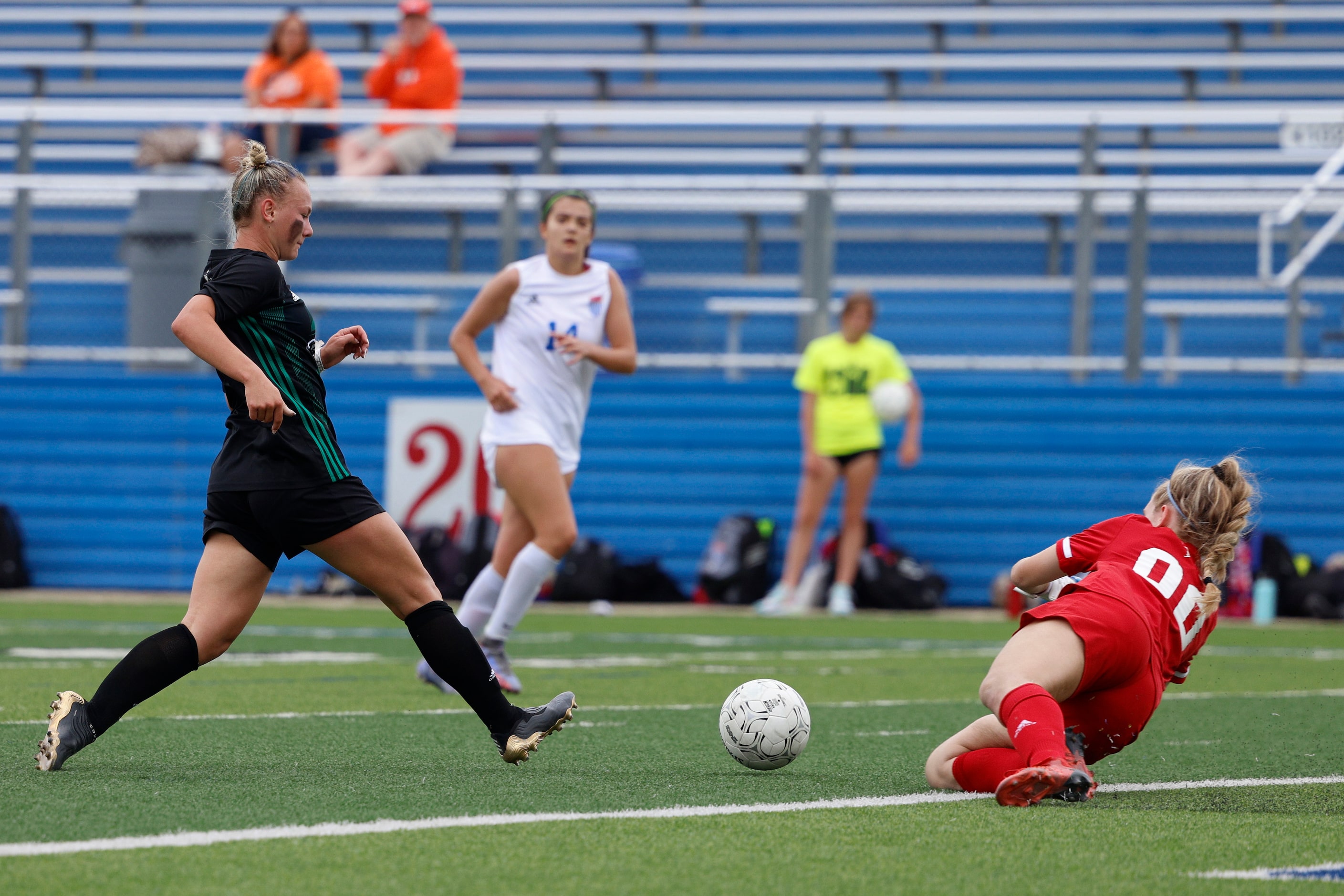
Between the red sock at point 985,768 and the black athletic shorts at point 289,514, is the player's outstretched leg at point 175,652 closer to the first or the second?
the black athletic shorts at point 289,514

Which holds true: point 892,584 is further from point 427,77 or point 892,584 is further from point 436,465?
point 427,77

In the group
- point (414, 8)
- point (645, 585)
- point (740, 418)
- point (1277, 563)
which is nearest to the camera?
point (1277, 563)

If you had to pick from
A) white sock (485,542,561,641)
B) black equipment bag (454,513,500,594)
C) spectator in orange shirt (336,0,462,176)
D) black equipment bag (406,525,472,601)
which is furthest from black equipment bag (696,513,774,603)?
white sock (485,542,561,641)

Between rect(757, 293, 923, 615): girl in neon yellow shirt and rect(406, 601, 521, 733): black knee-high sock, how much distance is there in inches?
335

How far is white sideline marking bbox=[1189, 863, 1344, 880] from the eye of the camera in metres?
3.45

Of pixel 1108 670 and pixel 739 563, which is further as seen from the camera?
pixel 739 563

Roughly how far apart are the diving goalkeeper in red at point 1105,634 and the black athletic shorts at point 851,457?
8.53 meters

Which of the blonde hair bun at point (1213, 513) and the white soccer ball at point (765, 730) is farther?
the white soccer ball at point (765, 730)

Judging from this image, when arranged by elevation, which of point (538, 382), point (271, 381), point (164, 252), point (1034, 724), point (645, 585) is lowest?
point (645, 585)

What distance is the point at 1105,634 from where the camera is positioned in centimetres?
449

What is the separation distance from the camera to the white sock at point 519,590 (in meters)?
7.37

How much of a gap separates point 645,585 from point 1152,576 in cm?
960

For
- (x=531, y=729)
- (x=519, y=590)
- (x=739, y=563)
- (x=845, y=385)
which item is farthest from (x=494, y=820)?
(x=739, y=563)

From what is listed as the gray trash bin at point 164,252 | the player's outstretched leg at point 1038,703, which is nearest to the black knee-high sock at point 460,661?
the player's outstretched leg at point 1038,703
